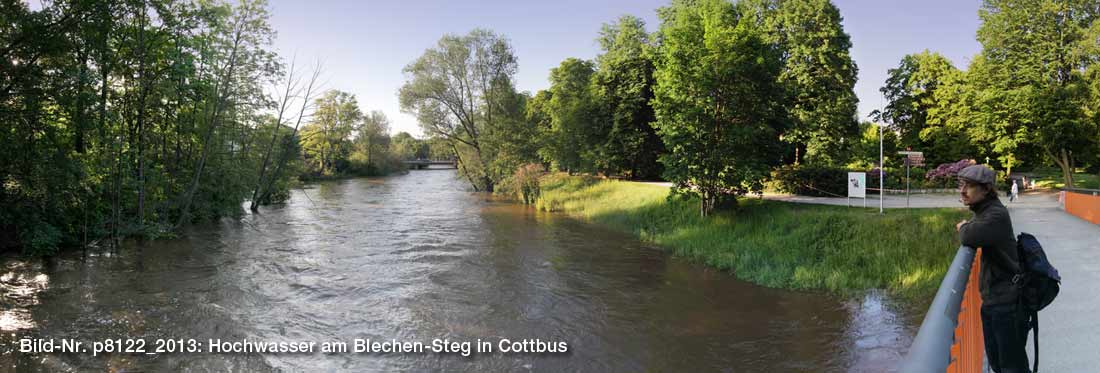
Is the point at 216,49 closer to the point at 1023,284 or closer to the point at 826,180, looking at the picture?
the point at 1023,284

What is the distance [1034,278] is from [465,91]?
37.4m

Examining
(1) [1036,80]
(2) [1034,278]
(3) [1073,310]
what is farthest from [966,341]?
(1) [1036,80]

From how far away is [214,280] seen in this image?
11953mm

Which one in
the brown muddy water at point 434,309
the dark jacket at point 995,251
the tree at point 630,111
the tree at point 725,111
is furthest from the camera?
the tree at point 630,111

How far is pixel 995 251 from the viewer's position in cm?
331

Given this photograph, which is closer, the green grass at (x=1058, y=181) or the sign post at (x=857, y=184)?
the sign post at (x=857, y=184)

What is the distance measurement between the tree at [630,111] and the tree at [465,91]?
792 centimetres

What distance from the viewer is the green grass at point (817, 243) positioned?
34.8 ft

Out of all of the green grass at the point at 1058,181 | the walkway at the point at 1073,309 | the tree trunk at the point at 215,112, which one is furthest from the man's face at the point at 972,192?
the green grass at the point at 1058,181

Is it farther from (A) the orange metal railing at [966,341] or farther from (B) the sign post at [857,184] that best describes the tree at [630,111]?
(A) the orange metal railing at [966,341]

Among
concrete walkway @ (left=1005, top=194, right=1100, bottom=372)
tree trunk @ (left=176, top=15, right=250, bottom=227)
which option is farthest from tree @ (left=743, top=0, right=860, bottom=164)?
tree trunk @ (left=176, top=15, right=250, bottom=227)

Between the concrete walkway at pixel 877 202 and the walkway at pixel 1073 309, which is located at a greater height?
the concrete walkway at pixel 877 202

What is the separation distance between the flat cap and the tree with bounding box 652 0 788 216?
11.3 metres

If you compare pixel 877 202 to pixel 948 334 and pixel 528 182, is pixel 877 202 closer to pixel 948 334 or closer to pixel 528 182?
pixel 948 334
